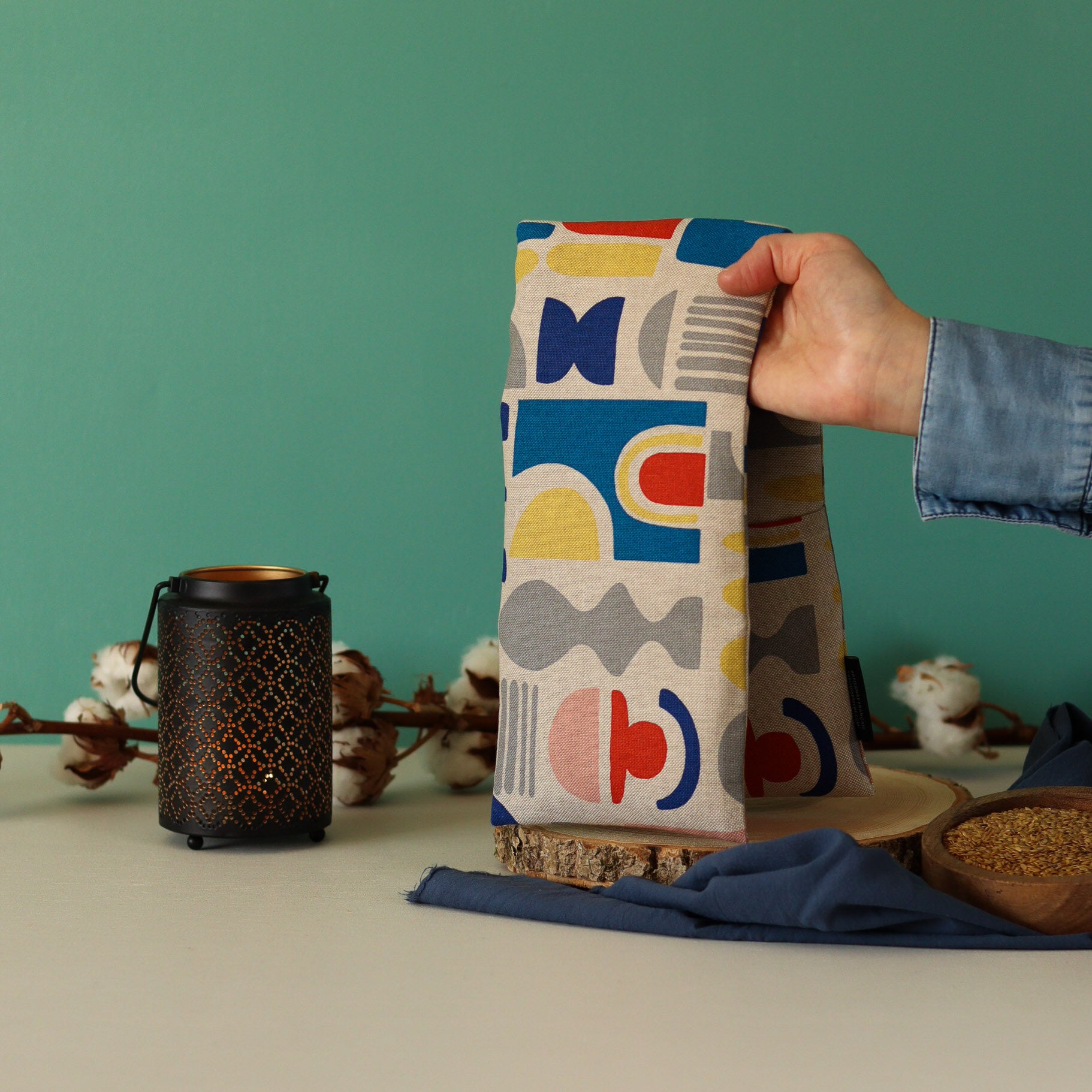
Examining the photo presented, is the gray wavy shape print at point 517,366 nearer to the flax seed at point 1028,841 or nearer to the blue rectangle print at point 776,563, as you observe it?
the blue rectangle print at point 776,563

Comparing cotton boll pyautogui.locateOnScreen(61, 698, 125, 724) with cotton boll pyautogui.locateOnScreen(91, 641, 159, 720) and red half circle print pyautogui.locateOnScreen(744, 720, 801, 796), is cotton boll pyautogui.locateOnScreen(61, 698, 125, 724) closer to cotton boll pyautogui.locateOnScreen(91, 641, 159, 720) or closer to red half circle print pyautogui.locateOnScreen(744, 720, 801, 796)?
cotton boll pyautogui.locateOnScreen(91, 641, 159, 720)

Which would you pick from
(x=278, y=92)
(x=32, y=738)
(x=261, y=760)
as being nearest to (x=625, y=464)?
(x=261, y=760)

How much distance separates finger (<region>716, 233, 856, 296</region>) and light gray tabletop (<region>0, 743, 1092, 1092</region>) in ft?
1.40

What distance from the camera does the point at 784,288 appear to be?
89 cm

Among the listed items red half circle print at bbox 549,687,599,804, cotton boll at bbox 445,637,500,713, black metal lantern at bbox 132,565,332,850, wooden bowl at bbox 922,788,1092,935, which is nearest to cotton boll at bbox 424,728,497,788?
cotton boll at bbox 445,637,500,713

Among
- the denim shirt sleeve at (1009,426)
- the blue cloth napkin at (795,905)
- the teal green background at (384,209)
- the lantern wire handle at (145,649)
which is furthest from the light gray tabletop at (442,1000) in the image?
the teal green background at (384,209)

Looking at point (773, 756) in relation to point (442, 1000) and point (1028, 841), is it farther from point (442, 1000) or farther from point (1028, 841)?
point (442, 1000)

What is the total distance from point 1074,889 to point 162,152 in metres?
1.11

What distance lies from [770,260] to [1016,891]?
1.41 ft

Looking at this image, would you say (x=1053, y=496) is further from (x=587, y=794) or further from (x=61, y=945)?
(x=61, y=945)

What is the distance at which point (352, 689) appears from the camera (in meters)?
1.12

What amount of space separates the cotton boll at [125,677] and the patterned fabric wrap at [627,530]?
1.38 feet

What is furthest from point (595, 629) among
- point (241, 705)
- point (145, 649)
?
point (145, 649)

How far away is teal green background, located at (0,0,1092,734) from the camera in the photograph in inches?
52.2
